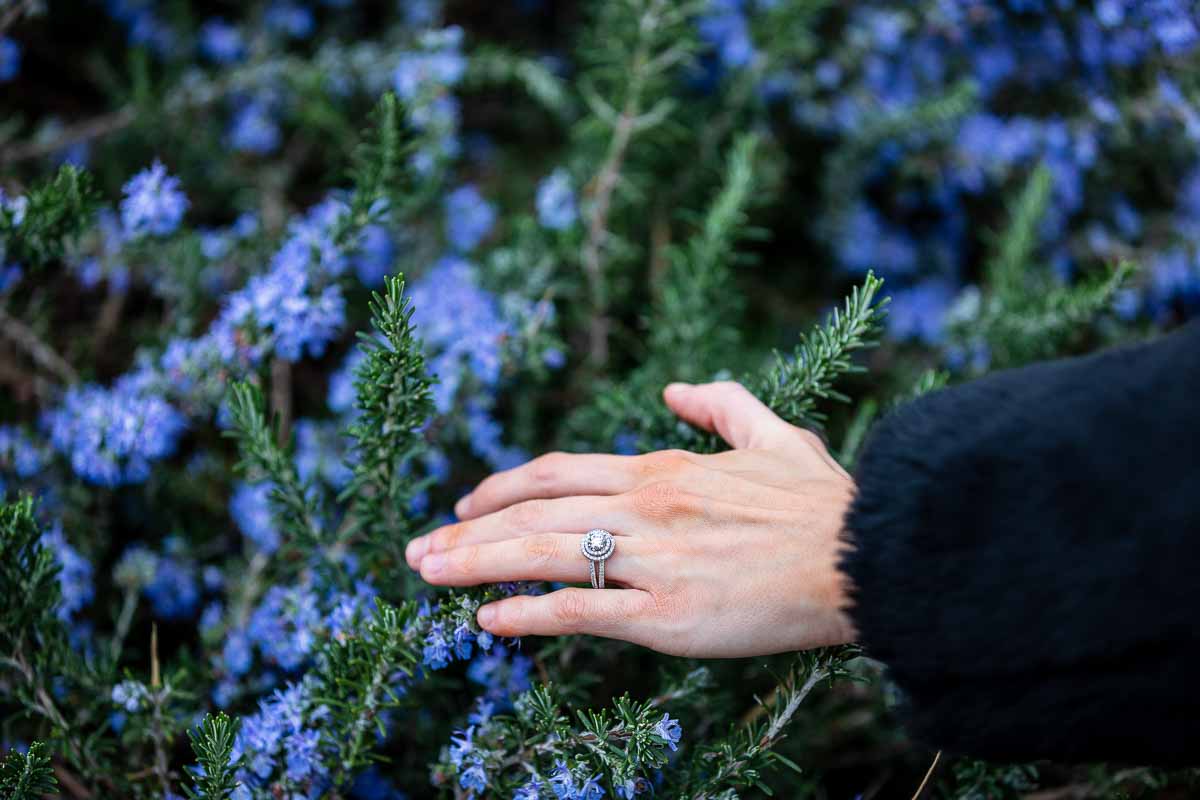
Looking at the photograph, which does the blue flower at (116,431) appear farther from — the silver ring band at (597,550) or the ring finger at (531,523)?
the silver ring band at (597,550)

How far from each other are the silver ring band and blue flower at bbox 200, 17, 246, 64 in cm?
224

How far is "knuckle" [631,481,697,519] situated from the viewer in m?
1.25

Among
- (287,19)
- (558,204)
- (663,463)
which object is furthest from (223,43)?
(663,463)

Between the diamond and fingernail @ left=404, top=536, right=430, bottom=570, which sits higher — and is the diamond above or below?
below

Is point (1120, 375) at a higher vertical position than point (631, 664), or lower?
higher

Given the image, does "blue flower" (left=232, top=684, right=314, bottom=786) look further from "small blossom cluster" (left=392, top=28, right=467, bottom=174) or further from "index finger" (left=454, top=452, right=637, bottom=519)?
→ "small blossom cluster" (left=392, top=28, right=467, bottom=174)

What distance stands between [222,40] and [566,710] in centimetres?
238

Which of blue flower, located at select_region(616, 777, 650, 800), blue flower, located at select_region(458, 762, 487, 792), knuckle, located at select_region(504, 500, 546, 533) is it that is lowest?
blue flower, located at select_region(616, 777, 650, 800)

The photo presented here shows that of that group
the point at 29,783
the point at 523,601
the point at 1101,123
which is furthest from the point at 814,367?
the point at 1101,123

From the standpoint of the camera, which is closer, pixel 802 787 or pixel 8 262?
pixel 802 787

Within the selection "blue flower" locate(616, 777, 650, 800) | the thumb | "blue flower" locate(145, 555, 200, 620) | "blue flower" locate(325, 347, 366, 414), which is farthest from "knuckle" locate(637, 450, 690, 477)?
"blue flower" locate(145, 555, 200, 620)

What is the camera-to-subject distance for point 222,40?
8.66 ft

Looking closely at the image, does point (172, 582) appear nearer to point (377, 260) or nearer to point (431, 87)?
point (377, 260)

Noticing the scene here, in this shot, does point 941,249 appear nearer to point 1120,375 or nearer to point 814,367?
point 814,367
